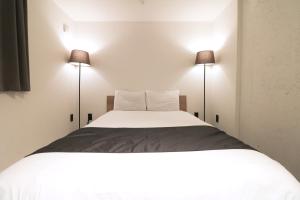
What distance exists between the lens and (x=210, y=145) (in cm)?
126

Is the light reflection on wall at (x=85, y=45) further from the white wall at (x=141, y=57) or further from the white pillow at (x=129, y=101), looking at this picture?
the white pillow at (x=129, y=101)

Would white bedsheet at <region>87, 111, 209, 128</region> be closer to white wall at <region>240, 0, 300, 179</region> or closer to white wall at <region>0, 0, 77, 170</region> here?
white wall at <region>240, 0, 300, 179</region>

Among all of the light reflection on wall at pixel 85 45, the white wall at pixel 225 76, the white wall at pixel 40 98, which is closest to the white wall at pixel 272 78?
the white wall at pixel 225 76

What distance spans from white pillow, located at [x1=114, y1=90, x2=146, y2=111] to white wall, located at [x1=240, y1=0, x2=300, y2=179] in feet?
4.85

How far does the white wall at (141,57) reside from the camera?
3646 millimetres

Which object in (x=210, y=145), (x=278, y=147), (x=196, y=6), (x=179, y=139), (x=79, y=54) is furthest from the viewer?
(x=79, y=54)

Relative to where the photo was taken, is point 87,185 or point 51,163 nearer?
point 87,185

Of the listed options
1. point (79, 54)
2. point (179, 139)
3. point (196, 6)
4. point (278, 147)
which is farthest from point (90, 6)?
point (278, 147)

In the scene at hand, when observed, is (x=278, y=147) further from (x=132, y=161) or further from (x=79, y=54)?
(x=79, y=54)

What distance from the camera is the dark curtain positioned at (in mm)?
1912

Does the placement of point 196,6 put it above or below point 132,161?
above

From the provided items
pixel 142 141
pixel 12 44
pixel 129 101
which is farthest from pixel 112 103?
pixel 142 141

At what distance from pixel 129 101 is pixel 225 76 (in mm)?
1518

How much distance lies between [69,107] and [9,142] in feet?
4.62
